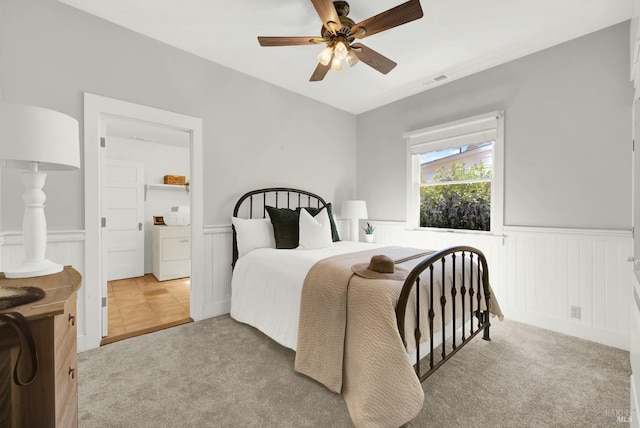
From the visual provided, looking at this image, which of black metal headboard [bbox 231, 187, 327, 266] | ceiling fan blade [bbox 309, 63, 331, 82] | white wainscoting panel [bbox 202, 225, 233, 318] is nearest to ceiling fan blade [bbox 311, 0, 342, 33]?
ceiling fan blade [bbox 309, 63, 331, 82]

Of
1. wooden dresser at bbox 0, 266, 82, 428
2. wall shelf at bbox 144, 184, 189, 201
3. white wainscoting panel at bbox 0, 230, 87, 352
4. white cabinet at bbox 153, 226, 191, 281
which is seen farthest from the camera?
wall shelf at bbox 144, 184, 189, 201

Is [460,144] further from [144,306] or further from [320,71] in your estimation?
[144,306]

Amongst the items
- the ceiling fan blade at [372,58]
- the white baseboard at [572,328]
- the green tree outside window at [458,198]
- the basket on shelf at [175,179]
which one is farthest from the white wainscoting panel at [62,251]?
the white baseboard at [572,328]

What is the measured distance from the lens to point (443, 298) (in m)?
1.87

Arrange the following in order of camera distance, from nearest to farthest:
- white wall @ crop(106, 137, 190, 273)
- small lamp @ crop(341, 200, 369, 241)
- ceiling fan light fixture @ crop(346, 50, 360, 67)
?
ceiling fan light fixture @ crop(346, 50, 360, 67) → small lamp @ crop(341, 200, 369, 241) → white wall @ crop(106, 137, 190, 273)

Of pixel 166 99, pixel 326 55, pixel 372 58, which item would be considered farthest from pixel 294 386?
pixel 166 99

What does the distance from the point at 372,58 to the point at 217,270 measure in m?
2.61

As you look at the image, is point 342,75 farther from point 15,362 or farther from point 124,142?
point 124,142

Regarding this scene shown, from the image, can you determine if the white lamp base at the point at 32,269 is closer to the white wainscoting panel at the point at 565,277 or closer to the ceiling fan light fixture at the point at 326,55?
the ceiling fan light fixture at the point at 326,55

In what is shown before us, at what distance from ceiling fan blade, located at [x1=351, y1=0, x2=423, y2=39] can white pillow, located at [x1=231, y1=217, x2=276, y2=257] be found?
2020mm

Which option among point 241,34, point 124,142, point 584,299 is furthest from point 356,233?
point 124,142

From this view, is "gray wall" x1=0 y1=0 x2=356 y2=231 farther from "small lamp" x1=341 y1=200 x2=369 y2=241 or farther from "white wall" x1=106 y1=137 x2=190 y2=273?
"white wall" x1=106 y1=137 x2=190 y2=273

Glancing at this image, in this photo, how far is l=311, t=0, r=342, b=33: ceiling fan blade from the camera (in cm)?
178

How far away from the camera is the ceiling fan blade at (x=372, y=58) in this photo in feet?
7.22
